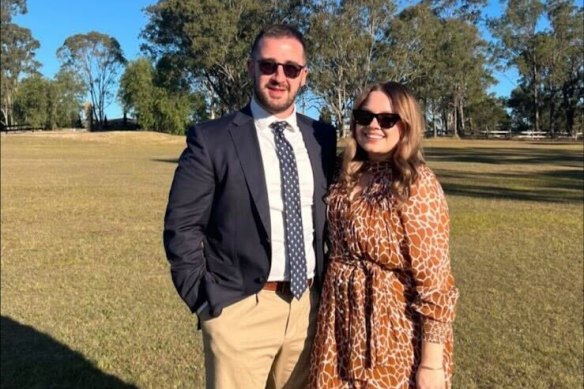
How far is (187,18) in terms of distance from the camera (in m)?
47.2

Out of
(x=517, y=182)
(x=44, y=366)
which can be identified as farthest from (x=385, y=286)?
(x=517, y=182)

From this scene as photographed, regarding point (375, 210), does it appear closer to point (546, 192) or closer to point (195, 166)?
point (195, 166)

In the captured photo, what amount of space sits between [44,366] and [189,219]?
317 cm

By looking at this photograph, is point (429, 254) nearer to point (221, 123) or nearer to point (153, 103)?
point (221, 123)

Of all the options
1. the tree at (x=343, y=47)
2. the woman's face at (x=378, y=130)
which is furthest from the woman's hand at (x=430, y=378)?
the tree at (x=343, y=47)

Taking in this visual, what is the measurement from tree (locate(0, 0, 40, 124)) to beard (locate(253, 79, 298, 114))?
244 ft

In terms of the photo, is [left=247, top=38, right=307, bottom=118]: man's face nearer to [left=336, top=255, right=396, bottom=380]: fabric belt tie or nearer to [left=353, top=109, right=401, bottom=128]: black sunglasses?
[left=353, top=109, right=401, bottom=128]: black sunglasses

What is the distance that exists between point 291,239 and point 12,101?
7721 cm

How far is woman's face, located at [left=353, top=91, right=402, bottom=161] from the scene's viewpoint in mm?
2348

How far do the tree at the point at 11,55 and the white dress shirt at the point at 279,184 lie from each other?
74.4 m

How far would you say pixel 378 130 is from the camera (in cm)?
235

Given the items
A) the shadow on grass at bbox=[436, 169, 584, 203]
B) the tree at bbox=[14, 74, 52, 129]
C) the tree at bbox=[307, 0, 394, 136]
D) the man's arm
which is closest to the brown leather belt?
the man's arm

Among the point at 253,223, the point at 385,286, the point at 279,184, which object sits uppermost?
the point at 279,184

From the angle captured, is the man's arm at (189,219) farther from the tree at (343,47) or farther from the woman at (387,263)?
Answer: the tree at (343,47)
